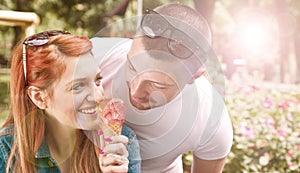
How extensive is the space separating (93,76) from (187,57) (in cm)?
20

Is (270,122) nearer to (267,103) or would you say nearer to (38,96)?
(267,103)

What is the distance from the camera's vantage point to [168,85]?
105 centimetres

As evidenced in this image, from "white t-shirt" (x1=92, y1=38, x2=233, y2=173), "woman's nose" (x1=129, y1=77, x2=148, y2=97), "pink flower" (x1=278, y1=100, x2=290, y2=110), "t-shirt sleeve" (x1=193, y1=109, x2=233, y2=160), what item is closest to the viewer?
"woman's nose" (x1=129, y1=77, x2=148, y2=97)

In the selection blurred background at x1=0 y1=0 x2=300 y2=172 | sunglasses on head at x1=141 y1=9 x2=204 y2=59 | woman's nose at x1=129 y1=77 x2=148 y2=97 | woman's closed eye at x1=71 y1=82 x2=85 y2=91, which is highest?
sunglasses on head at x1=141 y1=9 x2=204 y2=59

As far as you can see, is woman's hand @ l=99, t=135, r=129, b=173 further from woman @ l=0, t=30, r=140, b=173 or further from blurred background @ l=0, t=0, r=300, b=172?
blurred background @ l=0, t=0, r=300, b=172

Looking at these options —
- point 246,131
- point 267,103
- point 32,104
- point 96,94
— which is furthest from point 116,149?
point 267,103

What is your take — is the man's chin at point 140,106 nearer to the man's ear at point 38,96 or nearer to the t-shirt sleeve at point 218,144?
the man's ear at point 38,96

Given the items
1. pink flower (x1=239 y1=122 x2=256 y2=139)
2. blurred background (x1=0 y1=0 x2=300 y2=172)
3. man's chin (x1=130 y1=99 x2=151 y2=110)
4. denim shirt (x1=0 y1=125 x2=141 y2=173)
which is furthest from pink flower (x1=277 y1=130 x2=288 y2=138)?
man's chin (x1=130 y1=99 x2=151 y2=110)

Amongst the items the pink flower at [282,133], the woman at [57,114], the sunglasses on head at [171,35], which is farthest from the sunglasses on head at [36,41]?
the pink flower at [282,133]

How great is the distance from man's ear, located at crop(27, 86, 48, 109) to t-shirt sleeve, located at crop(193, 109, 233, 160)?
452 millimetres

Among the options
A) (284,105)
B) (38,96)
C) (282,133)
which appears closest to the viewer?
(38,96)

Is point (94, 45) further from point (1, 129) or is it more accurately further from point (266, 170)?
point (266, 170)

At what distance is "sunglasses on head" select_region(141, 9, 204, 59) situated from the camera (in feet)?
3.39

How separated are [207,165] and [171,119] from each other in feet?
0.97
